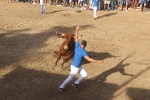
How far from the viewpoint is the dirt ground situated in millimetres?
9242

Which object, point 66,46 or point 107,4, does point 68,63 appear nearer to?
point 66,46

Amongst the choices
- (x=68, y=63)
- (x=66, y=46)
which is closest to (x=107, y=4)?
(x=68, y=63)

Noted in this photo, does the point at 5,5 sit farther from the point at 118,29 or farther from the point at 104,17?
the point at 118,29

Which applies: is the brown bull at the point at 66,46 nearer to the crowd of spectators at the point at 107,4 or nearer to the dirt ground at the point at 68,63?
the dirt ground at the point at 68,63

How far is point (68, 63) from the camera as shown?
1188cm

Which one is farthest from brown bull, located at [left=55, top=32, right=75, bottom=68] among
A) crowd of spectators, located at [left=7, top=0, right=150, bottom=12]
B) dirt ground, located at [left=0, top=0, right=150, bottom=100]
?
crowd of spectators, located at [left=7, top=0, right=150, bottom=12]

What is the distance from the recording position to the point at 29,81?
9867 mm

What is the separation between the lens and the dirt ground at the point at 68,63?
9242 millimetres

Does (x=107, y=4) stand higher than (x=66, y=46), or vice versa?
(x=107, y=4)

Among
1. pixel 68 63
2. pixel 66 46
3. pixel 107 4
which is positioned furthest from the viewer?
pixel 107 4

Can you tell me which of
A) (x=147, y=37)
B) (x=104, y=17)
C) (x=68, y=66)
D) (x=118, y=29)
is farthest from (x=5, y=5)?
(x=68, y=66)

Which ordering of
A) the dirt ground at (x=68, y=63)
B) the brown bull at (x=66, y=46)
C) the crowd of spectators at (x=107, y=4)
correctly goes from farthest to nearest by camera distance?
the crowd of spectators at (x=107, y=4)
the brown bull at (x=66, y=46)
the dirt ground at (x=68, y=63)

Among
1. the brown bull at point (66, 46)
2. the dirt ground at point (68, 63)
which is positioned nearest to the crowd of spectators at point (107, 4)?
the dirt ground at point (68, 63)

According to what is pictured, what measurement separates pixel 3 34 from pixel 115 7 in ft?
41.7
